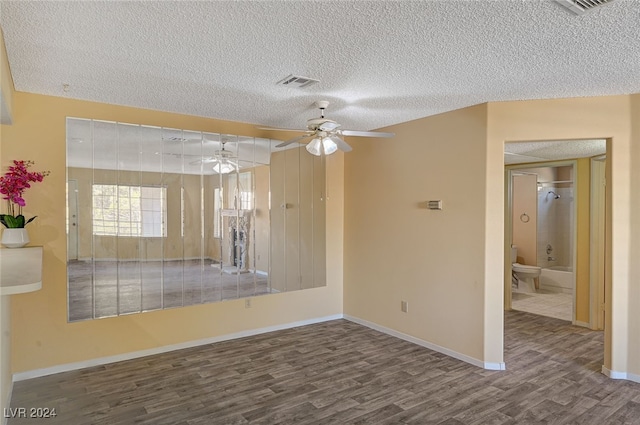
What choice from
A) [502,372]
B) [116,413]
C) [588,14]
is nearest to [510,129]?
[588,14]

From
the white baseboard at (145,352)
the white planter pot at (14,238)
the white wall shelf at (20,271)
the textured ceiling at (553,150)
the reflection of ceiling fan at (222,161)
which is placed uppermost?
the textured ceiling at (553,150)

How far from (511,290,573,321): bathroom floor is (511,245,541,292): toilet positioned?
206 millimetres

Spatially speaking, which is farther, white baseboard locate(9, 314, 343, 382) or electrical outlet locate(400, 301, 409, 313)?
electrical outlet locate(400, 301, 409, 313)

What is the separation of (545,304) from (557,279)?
136cm

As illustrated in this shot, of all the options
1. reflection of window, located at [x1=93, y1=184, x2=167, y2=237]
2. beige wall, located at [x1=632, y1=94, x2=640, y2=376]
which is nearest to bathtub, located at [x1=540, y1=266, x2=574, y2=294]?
beige wall, located at [x1=632, y1=94, x2=640, y2=376]

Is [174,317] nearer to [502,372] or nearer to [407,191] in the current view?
[407,191]

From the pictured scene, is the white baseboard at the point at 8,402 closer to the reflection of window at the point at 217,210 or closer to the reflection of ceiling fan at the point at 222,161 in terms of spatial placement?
the reflection of window at the point at 217,210

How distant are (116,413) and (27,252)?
1.46 metres

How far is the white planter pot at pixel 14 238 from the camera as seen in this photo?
10.4ft

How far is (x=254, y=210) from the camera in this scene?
498cm

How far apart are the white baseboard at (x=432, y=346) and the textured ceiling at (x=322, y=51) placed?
2677mm

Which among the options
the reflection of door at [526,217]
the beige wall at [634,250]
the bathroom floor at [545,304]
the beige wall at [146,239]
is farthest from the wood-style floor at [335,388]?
the reflection of door at [526,217]

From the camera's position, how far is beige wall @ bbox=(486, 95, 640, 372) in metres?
3.59

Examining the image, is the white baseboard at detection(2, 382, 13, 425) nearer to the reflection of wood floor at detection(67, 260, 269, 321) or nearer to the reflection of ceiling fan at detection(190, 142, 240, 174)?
the reflection of wood floor at detection(67, 260, 269, 321)
